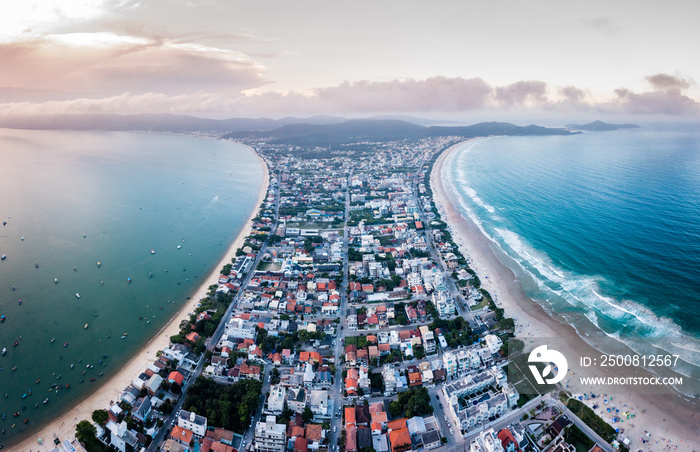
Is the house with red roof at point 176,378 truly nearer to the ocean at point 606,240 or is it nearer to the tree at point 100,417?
the tree at point 100,417

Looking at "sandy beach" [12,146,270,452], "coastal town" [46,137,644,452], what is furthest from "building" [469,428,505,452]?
"sandy beach" [12,146,270,452]

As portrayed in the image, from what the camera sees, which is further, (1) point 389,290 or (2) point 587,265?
(2) point 587,265

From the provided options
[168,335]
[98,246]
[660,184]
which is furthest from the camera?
[660,184]

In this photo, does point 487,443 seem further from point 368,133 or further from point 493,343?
point 368,133

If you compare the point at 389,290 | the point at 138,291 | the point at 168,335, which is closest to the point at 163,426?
the point at 168,335

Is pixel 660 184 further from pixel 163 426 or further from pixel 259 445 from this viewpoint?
pixel 163 426

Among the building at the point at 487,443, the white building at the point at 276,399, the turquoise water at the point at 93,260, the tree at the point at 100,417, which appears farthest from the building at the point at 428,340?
the turquoise water at the point at 93,260
